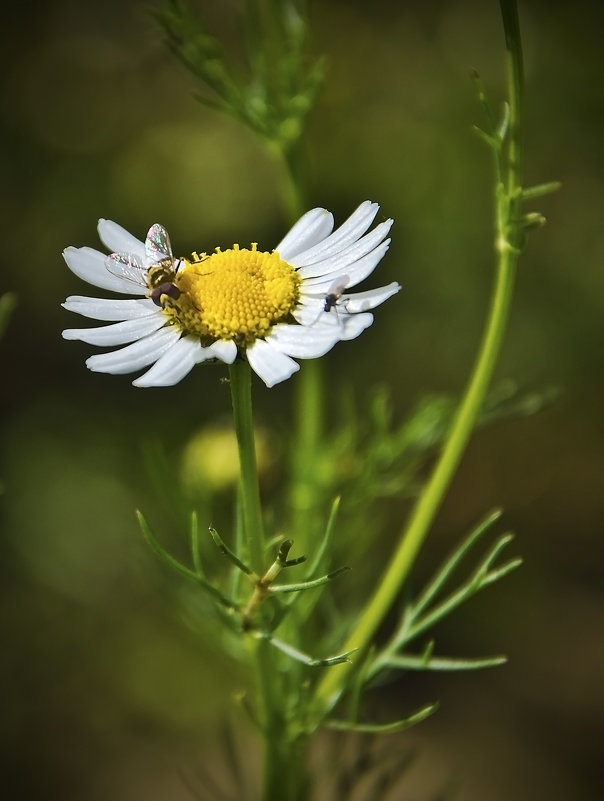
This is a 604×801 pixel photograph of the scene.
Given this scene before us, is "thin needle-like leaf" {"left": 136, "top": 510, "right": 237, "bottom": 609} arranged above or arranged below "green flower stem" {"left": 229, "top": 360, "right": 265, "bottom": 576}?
below

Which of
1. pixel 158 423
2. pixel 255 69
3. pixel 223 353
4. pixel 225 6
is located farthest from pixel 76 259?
pixel 225 6

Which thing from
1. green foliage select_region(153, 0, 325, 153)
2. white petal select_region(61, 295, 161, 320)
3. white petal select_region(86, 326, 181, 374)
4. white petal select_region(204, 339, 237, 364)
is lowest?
white petal select_region(204, 339, 237, 364)

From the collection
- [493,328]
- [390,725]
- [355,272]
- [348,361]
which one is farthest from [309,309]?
[348,361]

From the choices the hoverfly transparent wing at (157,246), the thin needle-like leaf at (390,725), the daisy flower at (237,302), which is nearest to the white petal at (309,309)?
the daisy flower at (237,302)

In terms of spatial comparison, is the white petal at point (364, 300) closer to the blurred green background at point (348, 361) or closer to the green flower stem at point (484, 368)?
the green flower stem at point (484, 368)

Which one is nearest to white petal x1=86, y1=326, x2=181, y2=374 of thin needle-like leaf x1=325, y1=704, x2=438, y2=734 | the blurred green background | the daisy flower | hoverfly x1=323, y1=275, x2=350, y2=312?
the daisy flower

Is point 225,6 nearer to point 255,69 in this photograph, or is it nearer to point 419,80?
Answer: point 419,80

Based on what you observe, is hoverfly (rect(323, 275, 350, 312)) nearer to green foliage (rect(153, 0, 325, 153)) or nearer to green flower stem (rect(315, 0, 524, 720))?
green flower stem (rect(315, 0, 524, 720))
